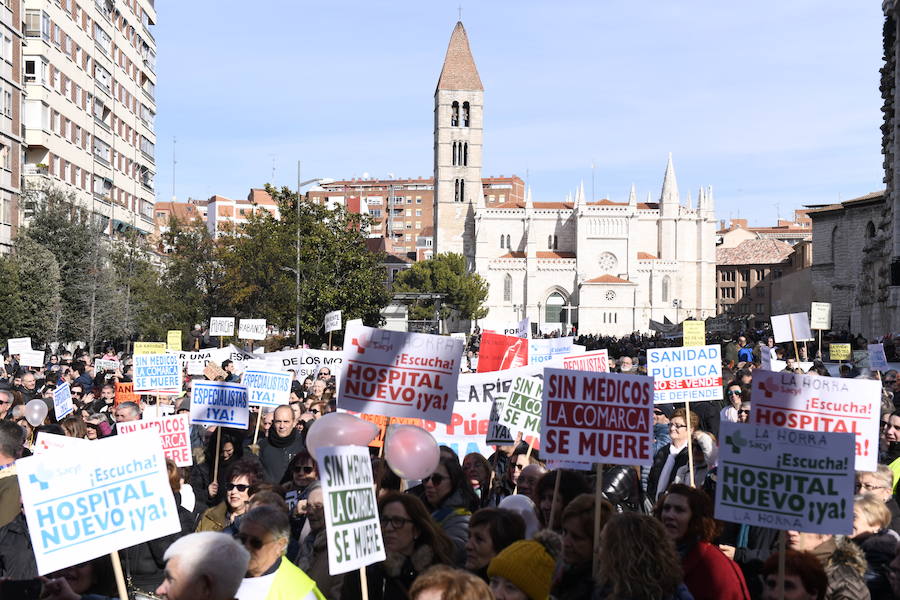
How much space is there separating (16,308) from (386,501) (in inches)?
1208

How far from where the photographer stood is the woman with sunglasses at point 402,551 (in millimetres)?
5758

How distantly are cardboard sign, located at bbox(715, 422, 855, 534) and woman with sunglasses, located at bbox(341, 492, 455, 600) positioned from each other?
1352 mm

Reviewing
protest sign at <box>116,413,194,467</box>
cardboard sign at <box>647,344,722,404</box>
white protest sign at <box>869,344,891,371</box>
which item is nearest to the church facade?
white protest sign at <box>869,344,891,371</box>

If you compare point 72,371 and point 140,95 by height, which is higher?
point 140,95

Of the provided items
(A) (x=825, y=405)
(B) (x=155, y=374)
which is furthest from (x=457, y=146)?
(A) (x=825, y=405)

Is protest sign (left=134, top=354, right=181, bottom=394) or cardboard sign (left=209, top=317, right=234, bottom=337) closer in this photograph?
protest sign (left=134, top=354, right=181, bottom=394)

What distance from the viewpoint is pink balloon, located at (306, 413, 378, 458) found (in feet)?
23.4

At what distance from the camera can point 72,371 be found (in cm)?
2086

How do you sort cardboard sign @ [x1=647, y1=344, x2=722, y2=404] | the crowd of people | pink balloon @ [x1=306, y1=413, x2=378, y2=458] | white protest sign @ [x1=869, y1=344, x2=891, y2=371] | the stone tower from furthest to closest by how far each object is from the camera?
the stone tower < white protest sign @ [x1=869, y1=344, x2=891, y2=371] < cardboard sign @ [x1=647, y1=344, x2=722, y2=404] < pink balloon @ [x1=306, y1=413, x2=378, y2=458] < the crowd of people

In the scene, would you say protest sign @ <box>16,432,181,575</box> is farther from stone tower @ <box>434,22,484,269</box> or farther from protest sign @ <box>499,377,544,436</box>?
stone tower @ <box>434,22,484,269</box>

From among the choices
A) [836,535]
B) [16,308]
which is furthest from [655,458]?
[16,308]

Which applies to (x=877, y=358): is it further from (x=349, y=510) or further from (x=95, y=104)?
(x=95, y=104)

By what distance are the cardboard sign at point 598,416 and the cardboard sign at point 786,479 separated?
1284 mm

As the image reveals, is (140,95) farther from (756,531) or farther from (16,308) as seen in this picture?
(756,531)
